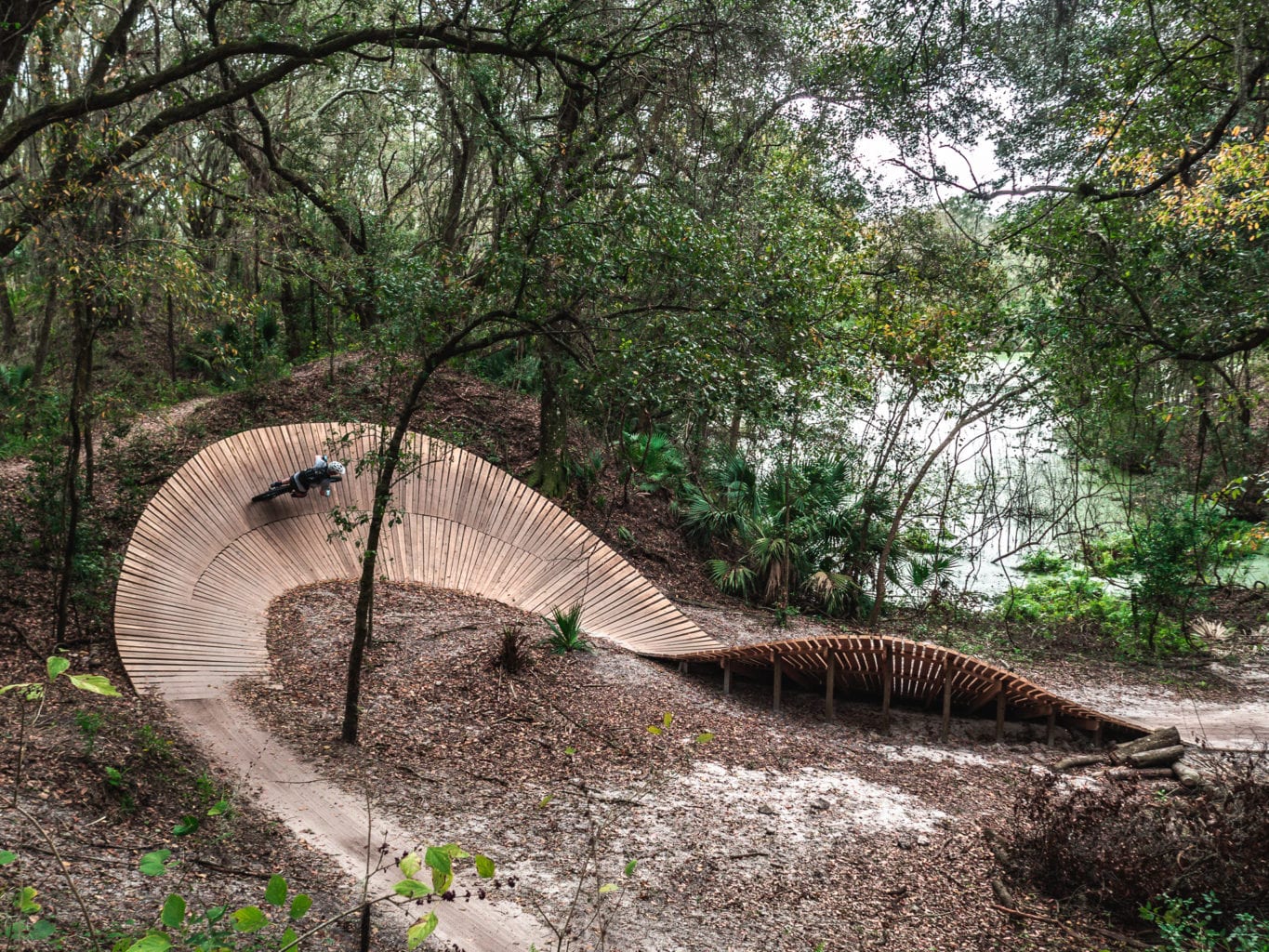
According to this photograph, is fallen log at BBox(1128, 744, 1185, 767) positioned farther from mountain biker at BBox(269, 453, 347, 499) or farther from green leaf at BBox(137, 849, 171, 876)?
mountain biker at BBox(269, 453, 347, 499)

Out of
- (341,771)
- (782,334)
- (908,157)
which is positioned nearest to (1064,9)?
(782,334)

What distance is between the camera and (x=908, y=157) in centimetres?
1320

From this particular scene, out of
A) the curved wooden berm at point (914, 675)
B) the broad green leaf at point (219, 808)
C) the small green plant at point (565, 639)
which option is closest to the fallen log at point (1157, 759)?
the curved wooden berm at point (914, 675)

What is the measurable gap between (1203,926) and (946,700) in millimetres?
3563

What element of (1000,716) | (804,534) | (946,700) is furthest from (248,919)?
(804,534)

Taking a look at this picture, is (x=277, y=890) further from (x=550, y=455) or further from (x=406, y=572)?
(x=550, y=455)

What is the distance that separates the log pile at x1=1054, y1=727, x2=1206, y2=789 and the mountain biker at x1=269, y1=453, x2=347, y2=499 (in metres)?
7.43

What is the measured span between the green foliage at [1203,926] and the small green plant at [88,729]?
5674 millimetres

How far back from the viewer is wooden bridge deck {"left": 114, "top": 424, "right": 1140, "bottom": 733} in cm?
720

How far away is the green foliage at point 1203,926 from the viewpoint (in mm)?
3904

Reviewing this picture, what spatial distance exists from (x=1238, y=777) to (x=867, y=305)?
7583 millimetres

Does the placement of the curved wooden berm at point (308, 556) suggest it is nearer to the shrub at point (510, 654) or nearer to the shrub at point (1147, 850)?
the shrub at point (510, 654)

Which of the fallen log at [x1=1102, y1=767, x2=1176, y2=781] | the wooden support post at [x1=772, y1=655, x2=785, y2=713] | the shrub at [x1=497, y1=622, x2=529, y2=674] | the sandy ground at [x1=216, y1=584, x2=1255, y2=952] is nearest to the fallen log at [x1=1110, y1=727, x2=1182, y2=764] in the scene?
the fallen log at [x1=1102, y1=767, x2=1176, y2=781]

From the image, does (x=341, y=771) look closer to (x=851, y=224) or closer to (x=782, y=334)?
(x=782, y=334)
